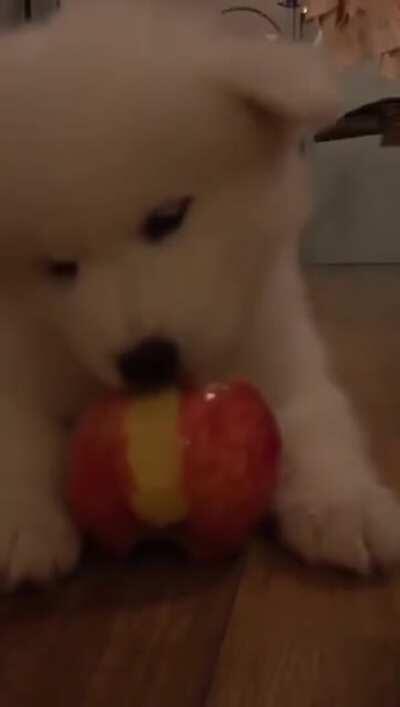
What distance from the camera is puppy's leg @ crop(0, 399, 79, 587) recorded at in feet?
3.52

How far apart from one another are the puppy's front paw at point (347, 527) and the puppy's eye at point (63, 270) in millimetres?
307

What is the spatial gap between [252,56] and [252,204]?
137mm

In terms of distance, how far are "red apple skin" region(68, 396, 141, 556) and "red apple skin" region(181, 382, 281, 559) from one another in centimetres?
6

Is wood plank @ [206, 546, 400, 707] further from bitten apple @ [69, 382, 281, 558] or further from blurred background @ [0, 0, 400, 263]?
blurred background @ [0, 0, 400, 263]

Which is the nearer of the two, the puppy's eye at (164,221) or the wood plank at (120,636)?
the wood plank at (120,636)

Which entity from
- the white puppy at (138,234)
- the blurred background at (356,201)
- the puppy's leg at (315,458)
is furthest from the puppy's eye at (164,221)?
the blurred background at (356,201)

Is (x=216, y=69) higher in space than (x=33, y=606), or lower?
higher

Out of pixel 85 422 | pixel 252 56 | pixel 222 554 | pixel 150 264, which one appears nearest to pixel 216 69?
pixel 252 56

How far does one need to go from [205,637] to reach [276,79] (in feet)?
1.63

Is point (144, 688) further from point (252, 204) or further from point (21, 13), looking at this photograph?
point (21, 13)

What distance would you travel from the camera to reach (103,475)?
1030 millimetres

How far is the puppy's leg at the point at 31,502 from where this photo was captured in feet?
3.52

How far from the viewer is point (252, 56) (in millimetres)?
1076

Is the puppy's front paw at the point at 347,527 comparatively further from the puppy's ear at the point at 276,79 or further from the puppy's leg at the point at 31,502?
the puppy's ear at the point at 276,79
